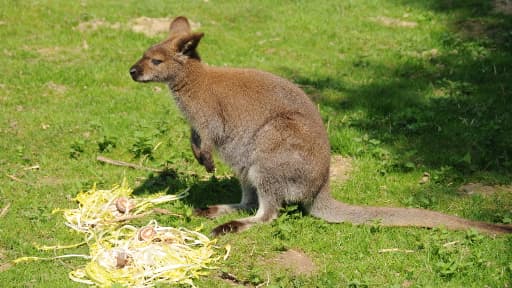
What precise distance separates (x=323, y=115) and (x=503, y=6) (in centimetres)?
530

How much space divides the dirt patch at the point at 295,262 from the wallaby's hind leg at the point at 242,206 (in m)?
0.91

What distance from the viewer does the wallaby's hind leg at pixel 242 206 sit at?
686cm

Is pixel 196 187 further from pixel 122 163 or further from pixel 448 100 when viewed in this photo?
pixel 448 100

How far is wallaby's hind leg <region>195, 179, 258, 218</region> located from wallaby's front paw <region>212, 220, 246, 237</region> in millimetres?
415

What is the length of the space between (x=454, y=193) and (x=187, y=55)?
2.89 meters

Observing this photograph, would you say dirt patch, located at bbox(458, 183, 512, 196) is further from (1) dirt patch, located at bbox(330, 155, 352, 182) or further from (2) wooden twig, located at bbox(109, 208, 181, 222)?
(2) wooden twig, located at bbox(109, 208, 181, 222)

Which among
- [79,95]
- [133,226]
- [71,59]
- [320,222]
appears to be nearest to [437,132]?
[320,222]

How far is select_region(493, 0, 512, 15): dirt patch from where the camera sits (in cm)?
1262

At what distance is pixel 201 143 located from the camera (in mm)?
6891

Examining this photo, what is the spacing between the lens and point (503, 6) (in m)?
12.8

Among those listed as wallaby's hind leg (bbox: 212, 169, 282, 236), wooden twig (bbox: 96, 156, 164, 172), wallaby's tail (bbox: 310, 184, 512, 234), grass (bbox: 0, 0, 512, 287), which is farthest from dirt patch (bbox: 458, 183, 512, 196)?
wooden twig (bbox: 96, 156, 164, 172)

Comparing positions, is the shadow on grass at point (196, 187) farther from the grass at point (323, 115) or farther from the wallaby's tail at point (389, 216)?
the wallaby's tail at point (389, 216)

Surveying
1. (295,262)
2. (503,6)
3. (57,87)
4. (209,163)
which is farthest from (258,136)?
(503,6)

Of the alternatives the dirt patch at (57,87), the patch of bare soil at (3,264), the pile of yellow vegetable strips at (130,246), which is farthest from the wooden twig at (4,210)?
the dirt patch at (57,87)
